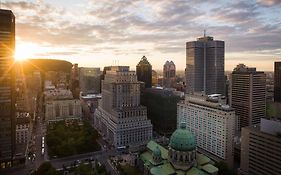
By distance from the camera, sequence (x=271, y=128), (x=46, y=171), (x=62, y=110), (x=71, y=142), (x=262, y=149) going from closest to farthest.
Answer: (x=271, y=128), (x=262, y=149), (x=46, y=171), (x=71, y=142), (x=62, y=110)

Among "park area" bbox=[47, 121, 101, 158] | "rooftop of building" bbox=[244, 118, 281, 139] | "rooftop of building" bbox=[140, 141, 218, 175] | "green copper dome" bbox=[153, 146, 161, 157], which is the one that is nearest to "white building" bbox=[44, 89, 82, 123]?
"park area" bbox=[47, 121, 101, 158]

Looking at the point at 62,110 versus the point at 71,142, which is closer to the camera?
the point at 71,142

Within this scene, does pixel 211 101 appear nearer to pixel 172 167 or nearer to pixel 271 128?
pixel 271 128

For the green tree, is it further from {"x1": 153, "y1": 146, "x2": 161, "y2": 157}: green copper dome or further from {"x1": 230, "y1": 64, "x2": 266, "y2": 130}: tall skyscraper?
{"x1": 230, "y1": 64, "x2": 266, "y2": 130}: tall skyscraper

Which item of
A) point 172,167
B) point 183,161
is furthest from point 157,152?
point 183,161

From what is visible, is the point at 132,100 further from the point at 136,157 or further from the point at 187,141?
the point at 187,141

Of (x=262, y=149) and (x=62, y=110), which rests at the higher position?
(x=62, y=110)

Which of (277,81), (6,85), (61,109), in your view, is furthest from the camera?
(61,109)

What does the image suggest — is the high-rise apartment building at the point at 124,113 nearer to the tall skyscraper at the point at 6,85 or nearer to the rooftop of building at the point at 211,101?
the rooftop of building at the point at 211,101
